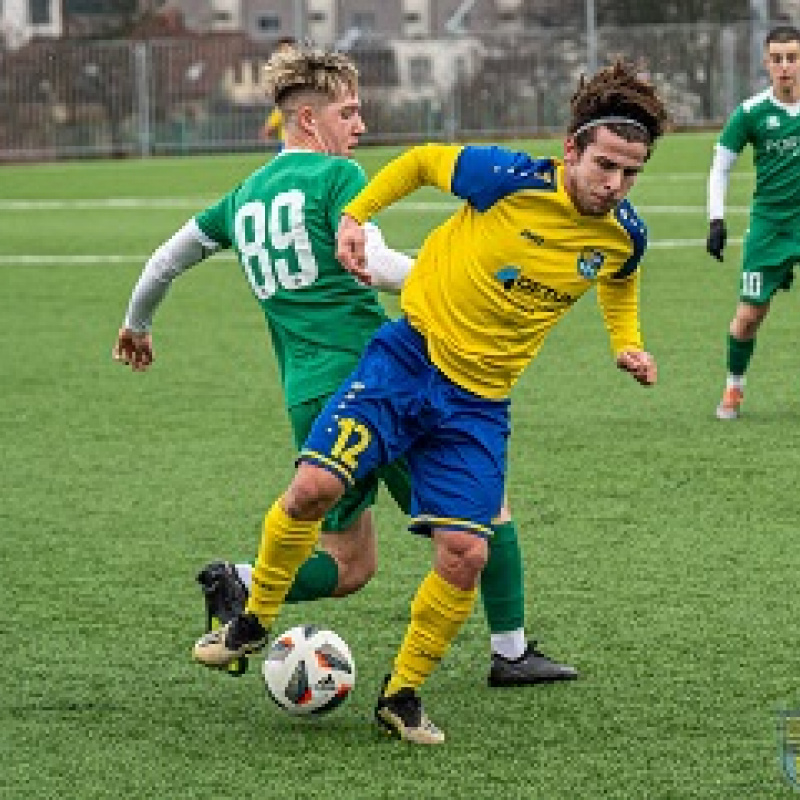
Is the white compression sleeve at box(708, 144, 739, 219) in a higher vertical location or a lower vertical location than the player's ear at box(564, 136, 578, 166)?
lower

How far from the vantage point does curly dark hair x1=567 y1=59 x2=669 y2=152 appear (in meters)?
6.23

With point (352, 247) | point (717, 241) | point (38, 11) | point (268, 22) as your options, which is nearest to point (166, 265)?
point (352, 247)

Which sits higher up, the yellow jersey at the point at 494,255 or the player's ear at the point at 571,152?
the player's ear at the point at 571,152

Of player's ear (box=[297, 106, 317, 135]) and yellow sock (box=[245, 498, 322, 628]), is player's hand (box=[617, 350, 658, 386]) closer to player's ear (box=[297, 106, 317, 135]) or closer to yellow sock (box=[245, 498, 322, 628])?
yellow sock (box=[245, 498, 322, 628])

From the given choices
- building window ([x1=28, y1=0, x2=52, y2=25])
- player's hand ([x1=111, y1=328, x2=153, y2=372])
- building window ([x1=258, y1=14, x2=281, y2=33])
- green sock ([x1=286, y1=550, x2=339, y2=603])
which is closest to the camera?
green sock ([x1=286, y1=550, x2=339, y2=603])

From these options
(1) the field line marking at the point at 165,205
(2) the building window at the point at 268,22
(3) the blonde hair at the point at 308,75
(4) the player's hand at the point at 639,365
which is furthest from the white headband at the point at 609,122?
(2) the building window at the point at 268,22

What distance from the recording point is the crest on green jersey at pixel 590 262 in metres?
6.41

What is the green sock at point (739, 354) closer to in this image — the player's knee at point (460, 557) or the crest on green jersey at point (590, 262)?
the crest on green jersey at point (590, 262)

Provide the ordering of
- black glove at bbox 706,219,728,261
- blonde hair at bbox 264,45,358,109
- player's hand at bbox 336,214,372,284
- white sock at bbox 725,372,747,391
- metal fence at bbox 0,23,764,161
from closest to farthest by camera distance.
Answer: player's hand at bbox 336,214,372,284
blonde hair at bbox 264,45,358,109
black glove at bbox 706,219,728,261
white sock at bbox 725,372,747,391
metal fence at bbox 0,23,764,161

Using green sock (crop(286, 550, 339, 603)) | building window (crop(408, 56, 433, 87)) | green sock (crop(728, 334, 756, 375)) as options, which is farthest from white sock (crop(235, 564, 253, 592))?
building window (crop(408, 56, 433, 87))

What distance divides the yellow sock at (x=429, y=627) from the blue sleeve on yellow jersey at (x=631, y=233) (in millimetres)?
1039

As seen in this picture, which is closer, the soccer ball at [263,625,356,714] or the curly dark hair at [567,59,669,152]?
the curly dark hair at [567,59,669,152]

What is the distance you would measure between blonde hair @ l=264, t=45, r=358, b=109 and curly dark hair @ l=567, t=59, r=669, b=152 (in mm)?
910

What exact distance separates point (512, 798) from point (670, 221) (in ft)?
59.4
